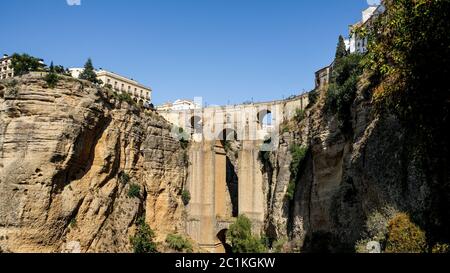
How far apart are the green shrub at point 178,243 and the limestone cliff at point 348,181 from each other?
6.14m

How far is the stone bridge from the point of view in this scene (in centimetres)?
4178

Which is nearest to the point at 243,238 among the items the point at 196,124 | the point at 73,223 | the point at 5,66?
the point at 73,223

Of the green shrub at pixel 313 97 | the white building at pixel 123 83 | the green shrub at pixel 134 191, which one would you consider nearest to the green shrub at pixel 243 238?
the green shrub at pixel 134 191

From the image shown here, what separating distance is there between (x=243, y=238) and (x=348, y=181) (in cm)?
1583

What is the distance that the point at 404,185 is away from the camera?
18.0 meters

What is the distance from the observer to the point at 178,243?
38656 millimetres

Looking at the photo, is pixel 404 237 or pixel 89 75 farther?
pixel 89 75

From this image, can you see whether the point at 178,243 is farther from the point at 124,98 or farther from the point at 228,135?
the point at 228,135

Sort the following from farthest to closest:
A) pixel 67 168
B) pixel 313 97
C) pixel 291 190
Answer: pixel 313 97 < pixel 291 190 < pixel 67 168

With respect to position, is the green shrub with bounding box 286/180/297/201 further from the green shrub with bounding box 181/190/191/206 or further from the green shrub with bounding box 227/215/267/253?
the green shrub with bounding box 181/190/191/206

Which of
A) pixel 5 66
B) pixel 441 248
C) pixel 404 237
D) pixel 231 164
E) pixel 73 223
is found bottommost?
pixel 73 223

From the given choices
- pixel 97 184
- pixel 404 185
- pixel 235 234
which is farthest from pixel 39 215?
pixel 404 185

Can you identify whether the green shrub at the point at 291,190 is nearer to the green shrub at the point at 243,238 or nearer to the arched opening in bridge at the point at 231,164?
the green shrub at the point at 243,238

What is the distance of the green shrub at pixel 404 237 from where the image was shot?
609 inches
